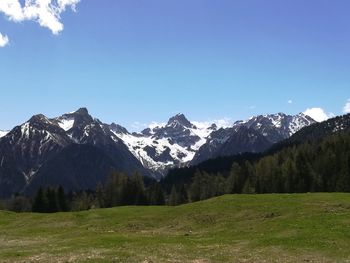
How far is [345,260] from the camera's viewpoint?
120 ft

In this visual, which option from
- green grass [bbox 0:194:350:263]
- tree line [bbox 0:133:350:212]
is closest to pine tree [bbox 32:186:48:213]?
tree line [bbox 0:133:350:212]

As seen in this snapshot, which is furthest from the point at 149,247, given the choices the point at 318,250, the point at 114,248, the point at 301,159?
the point at 301,159

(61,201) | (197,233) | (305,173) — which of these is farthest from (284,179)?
(197,233)

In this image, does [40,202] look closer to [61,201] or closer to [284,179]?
[61,201]

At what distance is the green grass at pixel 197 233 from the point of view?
4038 centimetres

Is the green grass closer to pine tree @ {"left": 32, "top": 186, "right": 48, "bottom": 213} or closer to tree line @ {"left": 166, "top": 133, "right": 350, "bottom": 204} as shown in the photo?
pine tree @ {"left": 32, "top": 186, "right": 48, "bottom": 213}

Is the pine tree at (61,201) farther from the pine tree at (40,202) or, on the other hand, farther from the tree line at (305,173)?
the tree line at (305,173)

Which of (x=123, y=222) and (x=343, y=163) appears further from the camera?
(x=343, y=163)

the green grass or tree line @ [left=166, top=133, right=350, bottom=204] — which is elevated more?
tree line @ [left=166, top=133, right=350, bottom=204]

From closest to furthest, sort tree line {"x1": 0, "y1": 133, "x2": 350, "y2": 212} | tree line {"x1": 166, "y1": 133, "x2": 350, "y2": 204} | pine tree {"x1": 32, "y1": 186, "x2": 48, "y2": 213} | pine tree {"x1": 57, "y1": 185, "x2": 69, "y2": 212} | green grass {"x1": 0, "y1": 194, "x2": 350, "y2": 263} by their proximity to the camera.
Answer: green grass {"x1": 0, "y1": 194, "x2": 350, "y2": 263}
tree line {"x1": 166, "y1": 133, "x2": 350, "y2": 204}
tree line {"x1": 0, "y1": 133, "x2": 350, "y2": 212}
pine tree {"x1": 32, "y1": 186, "x2": 48, "y2": 213}
pine tree {"x1": 57, "y1": 185, "x2": 69, "y2": 212}

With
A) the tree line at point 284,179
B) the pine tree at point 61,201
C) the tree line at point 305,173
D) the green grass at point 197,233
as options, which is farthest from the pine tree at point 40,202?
the green grass at point 197,233

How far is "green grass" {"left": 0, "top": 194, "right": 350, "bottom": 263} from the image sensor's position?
40375 millimetres

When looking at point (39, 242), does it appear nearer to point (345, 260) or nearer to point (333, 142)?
point (345, 260)

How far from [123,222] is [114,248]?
23.3 metres
